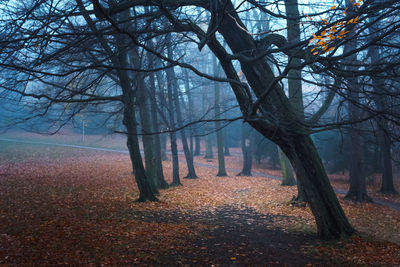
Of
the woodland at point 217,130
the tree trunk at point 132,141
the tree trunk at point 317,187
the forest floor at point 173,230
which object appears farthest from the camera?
the tree trunk at point 132,141

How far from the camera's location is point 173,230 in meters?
6.85

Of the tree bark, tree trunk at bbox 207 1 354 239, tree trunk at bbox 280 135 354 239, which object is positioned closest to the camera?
tree trunk at bbox 207 1 354 239

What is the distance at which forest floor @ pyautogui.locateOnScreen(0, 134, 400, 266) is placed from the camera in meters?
5.01

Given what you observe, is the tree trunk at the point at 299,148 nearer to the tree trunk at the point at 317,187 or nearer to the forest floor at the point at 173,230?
the tree trunk at the point at 317,187

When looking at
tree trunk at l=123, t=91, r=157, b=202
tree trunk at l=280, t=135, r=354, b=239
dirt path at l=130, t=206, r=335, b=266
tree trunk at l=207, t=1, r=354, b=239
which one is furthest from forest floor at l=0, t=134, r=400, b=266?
tree trunk at l=123, t=91, r=157, b=202

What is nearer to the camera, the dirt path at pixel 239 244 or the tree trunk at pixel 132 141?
the dirt path at pixel 239 244

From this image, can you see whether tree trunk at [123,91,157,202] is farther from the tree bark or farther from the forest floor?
the tree bark

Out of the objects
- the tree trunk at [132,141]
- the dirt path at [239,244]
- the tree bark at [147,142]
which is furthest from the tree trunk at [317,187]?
the tree bark at [147,142]

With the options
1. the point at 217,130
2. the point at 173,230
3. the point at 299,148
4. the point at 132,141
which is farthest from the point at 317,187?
the point at 132,141

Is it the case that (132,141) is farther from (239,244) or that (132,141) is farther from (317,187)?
(317,187)

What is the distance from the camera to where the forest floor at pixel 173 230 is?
5.01m

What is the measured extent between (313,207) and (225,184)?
9.64 m

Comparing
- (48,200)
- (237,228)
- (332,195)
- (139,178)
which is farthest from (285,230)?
(48,200)

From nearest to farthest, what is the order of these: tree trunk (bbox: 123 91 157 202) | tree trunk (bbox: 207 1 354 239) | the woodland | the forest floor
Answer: the woodland, the forest floor, tree trunk (bbox: 207 1 354 239), tree trunk (bbox: 123 91 157 202)
